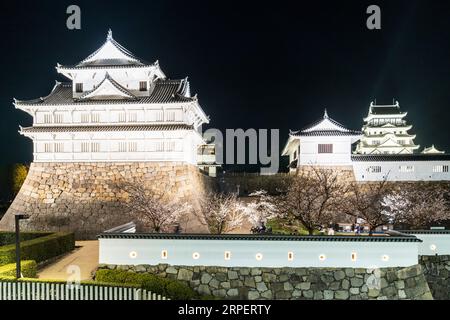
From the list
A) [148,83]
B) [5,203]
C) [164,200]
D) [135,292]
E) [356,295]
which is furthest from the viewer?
[5,203]

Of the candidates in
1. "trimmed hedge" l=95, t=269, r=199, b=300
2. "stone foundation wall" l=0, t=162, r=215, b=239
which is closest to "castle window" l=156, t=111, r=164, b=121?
"stone foundation wall" l=0, t=162, r=215, b=239

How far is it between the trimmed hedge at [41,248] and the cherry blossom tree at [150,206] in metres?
4.51

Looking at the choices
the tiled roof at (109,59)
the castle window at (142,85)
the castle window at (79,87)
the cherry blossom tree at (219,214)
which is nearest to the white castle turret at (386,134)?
the cherry blossom tree at (219,214)

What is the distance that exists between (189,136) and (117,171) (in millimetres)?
6299

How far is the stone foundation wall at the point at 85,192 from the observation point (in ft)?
84.9

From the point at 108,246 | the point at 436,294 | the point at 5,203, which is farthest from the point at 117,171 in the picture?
the point at 5,203

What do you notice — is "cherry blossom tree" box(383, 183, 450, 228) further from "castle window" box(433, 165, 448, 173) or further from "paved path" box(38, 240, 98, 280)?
"paved path" box(38, 240, 98, 280)

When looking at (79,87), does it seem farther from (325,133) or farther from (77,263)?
(325,133)

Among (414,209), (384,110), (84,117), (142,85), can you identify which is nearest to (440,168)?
(414,209)

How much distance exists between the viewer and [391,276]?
598 inches

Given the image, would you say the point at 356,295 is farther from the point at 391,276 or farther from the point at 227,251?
the point at 227,251

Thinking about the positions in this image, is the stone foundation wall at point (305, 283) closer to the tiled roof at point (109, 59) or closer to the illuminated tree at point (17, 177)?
the tiled roof at point (109, 59)

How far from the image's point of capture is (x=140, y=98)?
27375 mm

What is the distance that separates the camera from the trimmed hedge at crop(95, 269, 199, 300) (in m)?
14.4
